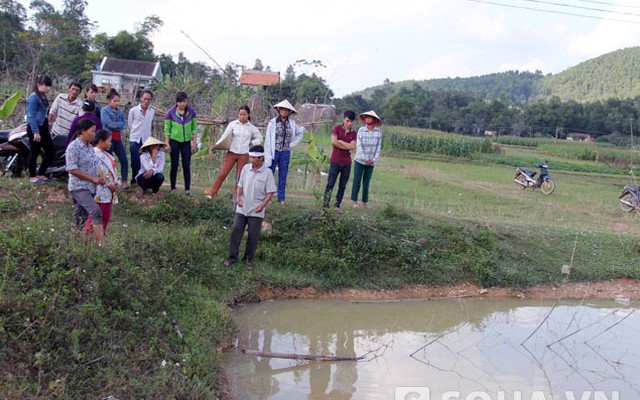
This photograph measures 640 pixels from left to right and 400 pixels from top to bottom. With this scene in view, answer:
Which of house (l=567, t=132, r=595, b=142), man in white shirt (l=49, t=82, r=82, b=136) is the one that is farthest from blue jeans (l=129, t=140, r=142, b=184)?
house (l=567, t=132, r=595, b=142)

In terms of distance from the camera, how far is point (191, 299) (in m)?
6.02

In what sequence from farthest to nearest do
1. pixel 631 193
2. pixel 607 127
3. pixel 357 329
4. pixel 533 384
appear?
1. pixel 607 127
2. pixel 631 193
3. pixel 357 329
4. pixel 533 384

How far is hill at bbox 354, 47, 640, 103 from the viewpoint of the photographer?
74062 mm

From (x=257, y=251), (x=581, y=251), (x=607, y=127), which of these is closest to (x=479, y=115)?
(x=607, y=127)

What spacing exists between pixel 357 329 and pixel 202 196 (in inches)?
133

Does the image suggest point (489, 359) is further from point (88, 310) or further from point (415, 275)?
point (88, 310)

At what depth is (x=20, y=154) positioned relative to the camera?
28.0 feet

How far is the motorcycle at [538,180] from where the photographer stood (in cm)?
1920

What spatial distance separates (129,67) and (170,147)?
31824 millimetres

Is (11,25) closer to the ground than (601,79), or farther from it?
closer to the ground

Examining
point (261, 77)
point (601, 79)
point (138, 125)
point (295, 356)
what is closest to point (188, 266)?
point (295, 356)

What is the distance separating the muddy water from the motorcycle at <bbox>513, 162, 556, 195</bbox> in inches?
463

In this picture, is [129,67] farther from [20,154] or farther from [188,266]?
[188,266]

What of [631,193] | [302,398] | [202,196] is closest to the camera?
[302,398]
